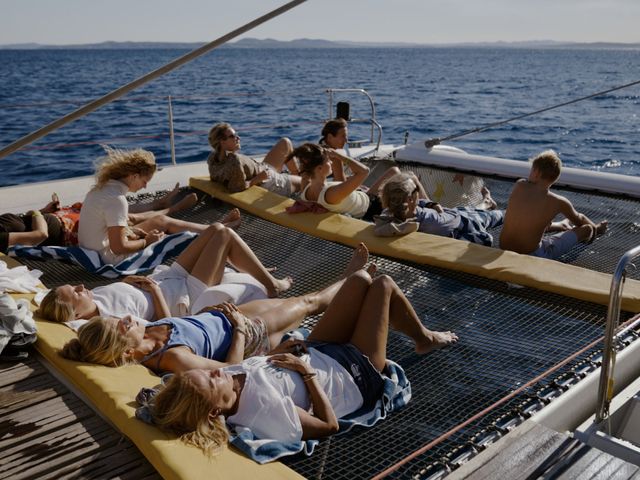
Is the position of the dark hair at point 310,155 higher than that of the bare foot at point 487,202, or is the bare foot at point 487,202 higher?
the dark hair at point 310,155

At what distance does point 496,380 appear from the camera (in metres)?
3.04

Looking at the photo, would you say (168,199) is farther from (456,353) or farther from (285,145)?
(456,353)

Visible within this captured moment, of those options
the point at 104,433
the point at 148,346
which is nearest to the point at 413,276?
the point at 148,346

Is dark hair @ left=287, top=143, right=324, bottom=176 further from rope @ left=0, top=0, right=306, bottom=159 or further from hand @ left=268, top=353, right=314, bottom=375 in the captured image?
rope @ left=0, top=0, right=306, bottom=159

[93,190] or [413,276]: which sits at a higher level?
[93,190]

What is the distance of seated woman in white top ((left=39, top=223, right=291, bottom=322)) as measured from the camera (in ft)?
10.5

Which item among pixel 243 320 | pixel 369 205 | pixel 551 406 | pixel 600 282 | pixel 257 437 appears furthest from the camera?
pixel 369 205

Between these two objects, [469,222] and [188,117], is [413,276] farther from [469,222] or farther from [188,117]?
[188,117]

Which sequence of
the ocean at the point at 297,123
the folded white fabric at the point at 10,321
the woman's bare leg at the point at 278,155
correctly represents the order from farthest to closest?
the ocean at the point at 297,123
the woman's bare leg at the point at 278,155
the folded white fabric at the point at 10,321

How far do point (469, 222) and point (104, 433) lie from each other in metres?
3.41

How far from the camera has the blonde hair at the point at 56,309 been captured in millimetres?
3152

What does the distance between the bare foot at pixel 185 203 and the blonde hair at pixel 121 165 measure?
1.46 m

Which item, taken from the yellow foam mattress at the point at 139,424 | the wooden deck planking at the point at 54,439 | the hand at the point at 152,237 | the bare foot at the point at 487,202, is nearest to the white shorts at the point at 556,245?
the bare foot at the point at 487,202

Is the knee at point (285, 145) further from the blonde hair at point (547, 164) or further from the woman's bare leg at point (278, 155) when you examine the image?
the blonde hair at point (547, 164)
